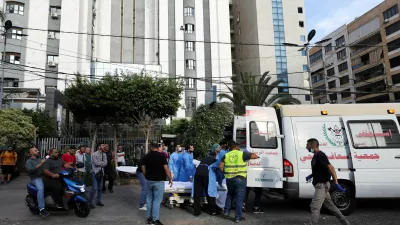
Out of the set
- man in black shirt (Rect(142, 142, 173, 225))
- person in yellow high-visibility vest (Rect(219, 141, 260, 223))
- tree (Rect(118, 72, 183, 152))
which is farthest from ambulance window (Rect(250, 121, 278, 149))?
tree (Rect(118, 72, 183, 152))

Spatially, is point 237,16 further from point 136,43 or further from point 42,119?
point 42,119

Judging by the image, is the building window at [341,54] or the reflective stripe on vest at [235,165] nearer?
the reflective stripe on vest at [235,165]

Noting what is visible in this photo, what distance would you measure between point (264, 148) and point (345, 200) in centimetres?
208

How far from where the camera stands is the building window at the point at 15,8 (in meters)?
33.4

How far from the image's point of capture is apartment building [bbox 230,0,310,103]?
48156 mm

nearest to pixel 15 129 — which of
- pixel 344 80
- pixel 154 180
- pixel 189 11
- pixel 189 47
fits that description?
pixel 154 180

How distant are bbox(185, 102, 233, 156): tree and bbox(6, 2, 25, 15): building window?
27.2 meters

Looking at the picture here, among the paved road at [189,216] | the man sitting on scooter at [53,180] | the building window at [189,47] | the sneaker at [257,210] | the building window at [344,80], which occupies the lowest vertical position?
the paved road at [189,216]

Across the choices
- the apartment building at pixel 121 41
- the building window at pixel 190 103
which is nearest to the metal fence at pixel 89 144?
the apartment building at pixel 121 41

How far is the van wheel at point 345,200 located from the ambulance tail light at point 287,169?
3.46 ft

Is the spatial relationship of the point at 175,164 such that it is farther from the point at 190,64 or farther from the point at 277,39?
the point at 277,39

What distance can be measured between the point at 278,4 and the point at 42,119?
41881 millimetres

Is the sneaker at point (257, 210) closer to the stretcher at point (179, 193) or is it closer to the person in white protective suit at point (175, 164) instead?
the stretcher at point (179, 193)

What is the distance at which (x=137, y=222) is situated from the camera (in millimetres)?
6555
